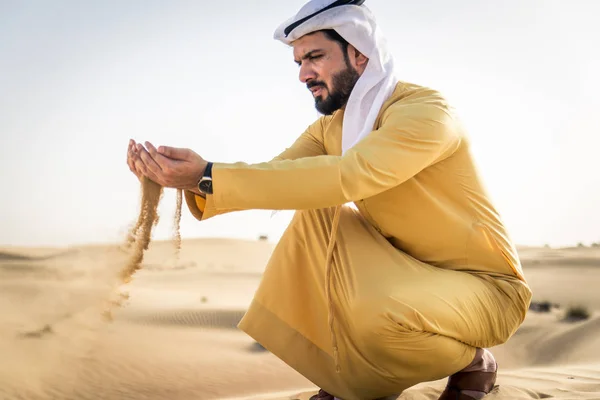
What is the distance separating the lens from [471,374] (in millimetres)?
3385

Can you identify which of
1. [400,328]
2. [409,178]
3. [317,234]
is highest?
[409,178]

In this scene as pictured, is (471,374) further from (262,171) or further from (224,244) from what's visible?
(224,244)

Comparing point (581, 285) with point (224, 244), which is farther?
point (224, 244)

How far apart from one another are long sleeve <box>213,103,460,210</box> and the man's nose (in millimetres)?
752

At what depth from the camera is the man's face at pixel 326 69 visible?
3.67 meters

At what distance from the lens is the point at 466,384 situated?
11.1ft

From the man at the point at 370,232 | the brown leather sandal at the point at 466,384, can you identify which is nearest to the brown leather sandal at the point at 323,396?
the man at the point at 370,232

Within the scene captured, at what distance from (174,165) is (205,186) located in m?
0.16

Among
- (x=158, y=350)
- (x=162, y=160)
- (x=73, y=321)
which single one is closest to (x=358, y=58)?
(x=162, y=160)

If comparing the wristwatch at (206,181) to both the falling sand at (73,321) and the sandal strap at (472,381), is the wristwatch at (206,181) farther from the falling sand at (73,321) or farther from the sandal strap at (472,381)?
the sandal strap at (472,381)

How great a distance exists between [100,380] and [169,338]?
7.27 feet

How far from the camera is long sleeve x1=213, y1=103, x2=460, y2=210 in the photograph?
9.62 feet

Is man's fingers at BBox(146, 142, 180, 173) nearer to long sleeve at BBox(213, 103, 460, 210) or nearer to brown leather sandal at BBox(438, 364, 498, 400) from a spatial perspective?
long sleeve at BBox(213, 103, 460, 210)

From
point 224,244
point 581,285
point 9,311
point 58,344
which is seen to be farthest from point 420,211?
point 224,244
